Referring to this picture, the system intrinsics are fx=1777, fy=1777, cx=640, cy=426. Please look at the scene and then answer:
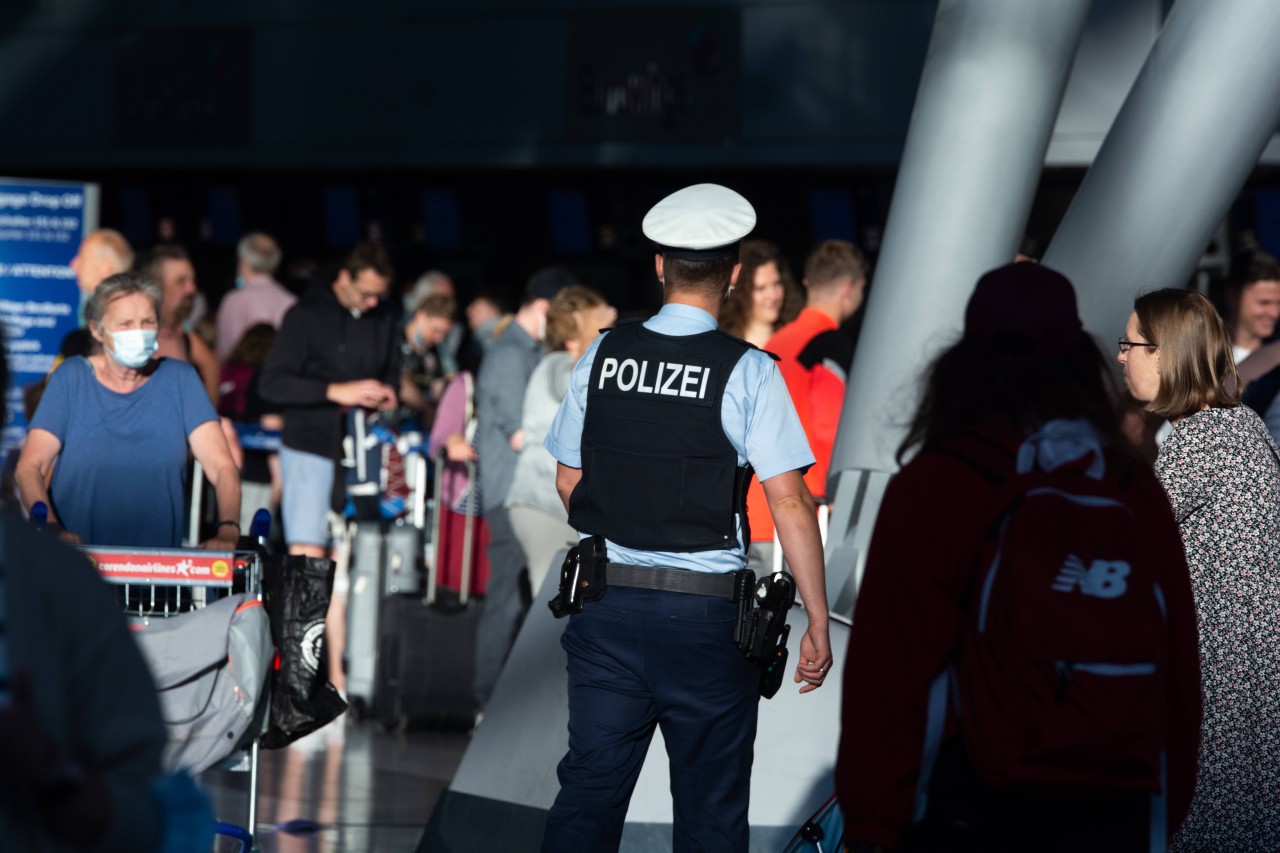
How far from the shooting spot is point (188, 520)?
29.1 ft

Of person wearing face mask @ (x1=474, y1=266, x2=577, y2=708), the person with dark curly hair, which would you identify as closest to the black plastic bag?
the person with dark curly hair

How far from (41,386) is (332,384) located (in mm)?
1496

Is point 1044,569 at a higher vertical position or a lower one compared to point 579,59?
lower

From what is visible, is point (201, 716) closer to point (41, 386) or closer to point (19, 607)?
point (19, 607)

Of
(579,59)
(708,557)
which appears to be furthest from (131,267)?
(579,59)

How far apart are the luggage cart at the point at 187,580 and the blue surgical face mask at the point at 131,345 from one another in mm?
756

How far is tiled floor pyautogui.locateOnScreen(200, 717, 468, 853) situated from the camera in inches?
255

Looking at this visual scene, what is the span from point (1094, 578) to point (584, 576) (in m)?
1.58

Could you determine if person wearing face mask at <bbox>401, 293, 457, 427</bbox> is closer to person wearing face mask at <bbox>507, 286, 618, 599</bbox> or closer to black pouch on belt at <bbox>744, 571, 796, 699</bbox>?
person wearing face mask at <bbox>507, 286, 618, 599</bbox>

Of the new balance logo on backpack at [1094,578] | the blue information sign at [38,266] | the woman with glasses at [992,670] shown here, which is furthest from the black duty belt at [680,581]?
the blue information sign at [38,266]

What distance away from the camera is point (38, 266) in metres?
10.2

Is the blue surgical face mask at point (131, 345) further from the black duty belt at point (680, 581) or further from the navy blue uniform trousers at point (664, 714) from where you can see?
the black duty belt at point (680, 581)

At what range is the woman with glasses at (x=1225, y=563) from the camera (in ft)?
14.5

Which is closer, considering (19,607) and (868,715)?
(19,607)
